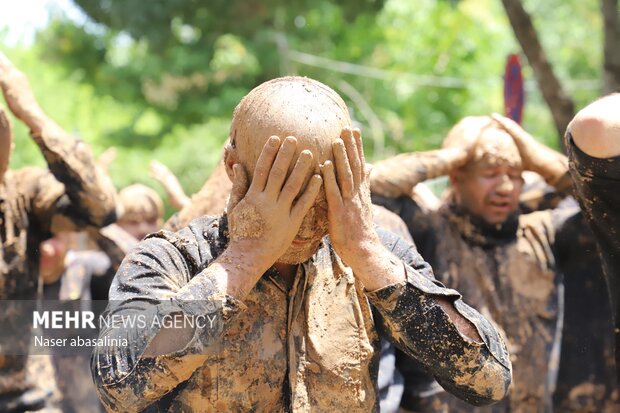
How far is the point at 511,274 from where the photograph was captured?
552cm

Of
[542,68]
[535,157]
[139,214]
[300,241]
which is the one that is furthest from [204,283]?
[542,68]

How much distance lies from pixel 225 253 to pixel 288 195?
0.24m

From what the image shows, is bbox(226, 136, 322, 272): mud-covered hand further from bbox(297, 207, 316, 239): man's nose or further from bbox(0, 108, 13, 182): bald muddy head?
bbox(0, 108, 13, 182): bald muddy head

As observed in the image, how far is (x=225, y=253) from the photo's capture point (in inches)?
109

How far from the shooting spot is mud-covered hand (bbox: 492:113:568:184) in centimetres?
551

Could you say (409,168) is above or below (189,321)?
above

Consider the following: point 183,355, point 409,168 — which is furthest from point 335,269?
point 409,168

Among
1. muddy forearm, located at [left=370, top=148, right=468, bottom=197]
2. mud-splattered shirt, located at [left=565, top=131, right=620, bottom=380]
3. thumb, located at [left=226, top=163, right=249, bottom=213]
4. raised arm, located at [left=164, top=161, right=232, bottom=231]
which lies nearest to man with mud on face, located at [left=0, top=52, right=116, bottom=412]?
raised arm, located at [left=164, top=161, right=232, bottom=231]

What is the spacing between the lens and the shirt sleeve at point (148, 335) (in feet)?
8.66

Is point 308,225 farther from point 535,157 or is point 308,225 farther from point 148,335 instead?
point 535,157

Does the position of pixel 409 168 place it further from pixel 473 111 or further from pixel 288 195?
pixel 473 111

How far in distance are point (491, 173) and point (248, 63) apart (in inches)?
351

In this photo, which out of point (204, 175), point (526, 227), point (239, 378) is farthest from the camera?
point (204, 175)

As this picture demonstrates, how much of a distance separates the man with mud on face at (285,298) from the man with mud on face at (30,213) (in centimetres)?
222
